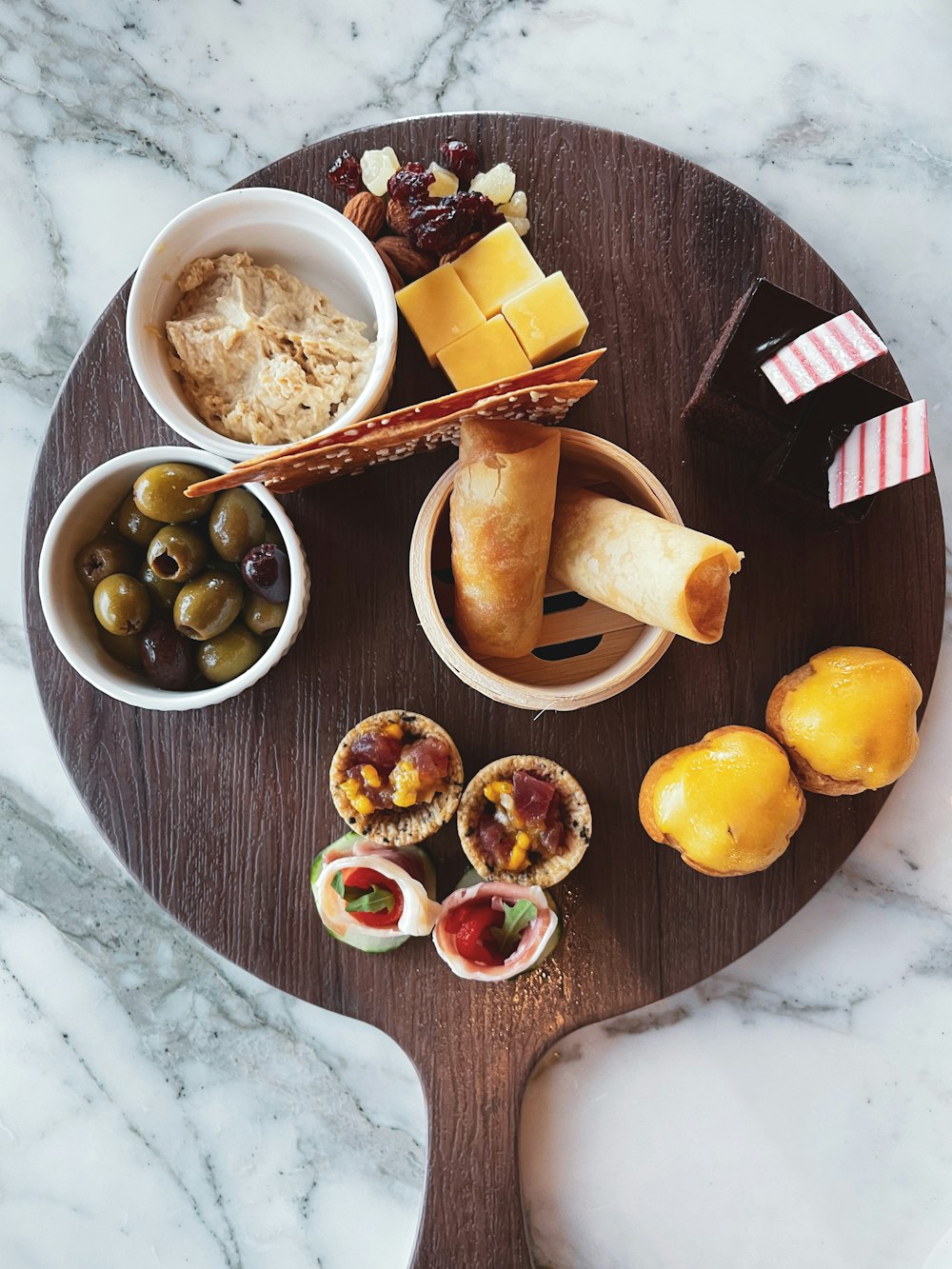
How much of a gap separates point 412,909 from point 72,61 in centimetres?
168

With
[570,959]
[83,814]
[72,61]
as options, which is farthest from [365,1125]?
[72,61]

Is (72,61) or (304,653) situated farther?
(72,61)

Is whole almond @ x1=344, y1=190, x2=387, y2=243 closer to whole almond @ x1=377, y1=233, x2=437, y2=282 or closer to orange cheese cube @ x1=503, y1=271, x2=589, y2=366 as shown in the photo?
whole almond @ x1=377, y1=233, x2=437, y2=282

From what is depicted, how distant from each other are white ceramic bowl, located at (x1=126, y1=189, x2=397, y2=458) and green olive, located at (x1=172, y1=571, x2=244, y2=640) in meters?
0.18

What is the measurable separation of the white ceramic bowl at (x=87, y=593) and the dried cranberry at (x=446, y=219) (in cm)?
47

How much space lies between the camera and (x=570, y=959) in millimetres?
1484

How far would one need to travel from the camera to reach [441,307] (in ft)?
4.71

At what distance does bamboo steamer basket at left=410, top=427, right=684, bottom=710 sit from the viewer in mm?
1339

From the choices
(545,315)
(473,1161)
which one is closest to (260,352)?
(545,315)

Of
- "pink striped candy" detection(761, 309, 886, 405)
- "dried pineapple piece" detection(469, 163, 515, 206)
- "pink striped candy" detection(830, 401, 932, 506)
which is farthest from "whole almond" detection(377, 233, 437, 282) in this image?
"pink striped candy" detection(830, 401, 932, 506)

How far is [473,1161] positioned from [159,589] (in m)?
1.01

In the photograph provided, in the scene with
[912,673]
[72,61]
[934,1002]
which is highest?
[72,61]

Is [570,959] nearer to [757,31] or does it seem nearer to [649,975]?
[649,975]

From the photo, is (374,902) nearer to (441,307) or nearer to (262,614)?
(262,614)
